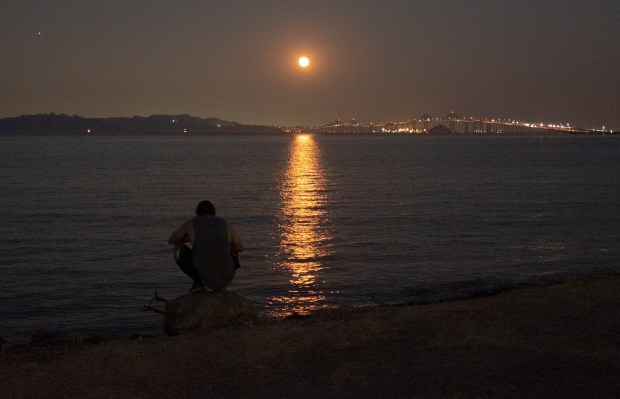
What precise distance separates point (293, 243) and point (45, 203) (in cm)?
1526

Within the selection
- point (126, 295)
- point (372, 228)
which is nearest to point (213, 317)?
point (126, 295)

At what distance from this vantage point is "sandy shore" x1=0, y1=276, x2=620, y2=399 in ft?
17.0

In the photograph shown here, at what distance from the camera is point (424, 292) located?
12266mm

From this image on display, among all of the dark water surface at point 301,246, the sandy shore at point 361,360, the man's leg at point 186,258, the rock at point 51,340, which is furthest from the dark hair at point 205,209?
the dark water surface at point 301,246

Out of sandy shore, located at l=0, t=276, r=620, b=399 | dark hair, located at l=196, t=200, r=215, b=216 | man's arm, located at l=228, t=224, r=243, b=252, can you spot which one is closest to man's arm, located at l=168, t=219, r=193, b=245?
dark hair, located at l=196, t=200, r=215, b=216

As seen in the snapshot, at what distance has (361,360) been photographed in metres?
5.86

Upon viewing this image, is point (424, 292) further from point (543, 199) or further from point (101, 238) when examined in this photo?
point (543, 199)

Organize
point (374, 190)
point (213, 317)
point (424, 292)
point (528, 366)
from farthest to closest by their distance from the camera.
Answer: point (374, 190) < point (424, 292) < point (213, 317) < point (528, 366)

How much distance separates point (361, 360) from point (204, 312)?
81.6 inches

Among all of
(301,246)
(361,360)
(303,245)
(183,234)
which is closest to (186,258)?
(183,234)

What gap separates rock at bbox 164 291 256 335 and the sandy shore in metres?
0.32

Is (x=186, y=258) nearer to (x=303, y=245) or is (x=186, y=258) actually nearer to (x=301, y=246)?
(x=301, y=246)

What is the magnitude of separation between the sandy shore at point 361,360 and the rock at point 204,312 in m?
0.32

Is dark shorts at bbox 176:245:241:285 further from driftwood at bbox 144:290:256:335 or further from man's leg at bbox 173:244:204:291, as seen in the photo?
driftwood at bbox 144:290:256:335
